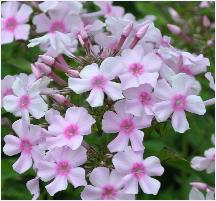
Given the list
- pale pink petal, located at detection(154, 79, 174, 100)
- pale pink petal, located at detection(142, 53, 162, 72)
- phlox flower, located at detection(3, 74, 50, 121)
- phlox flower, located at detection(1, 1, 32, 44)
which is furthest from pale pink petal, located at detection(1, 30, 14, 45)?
pale pink petal, located at detection(154, 79, 174, 100)

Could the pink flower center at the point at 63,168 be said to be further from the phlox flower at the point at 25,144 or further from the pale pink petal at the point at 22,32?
the pale pink petal at the point at 22,32

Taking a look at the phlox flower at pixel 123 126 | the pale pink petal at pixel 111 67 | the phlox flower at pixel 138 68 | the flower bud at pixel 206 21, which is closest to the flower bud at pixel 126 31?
the phlox flower at pixel 138 68

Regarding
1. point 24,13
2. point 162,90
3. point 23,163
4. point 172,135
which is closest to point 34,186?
point 23,163

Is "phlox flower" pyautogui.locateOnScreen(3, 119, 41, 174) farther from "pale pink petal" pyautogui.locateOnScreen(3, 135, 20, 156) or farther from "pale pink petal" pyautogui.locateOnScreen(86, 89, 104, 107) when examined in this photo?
"pale pink petal" pyautogui.locateOnScreen(86, 89, 104, 107)

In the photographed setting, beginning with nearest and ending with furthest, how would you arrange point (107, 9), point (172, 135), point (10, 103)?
1. point (10, 103)
2. point (107, 9)
3. point (172, 135)

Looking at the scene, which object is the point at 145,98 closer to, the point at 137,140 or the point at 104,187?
the point at 137,140
